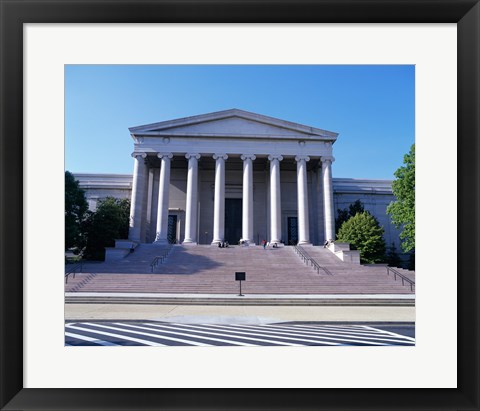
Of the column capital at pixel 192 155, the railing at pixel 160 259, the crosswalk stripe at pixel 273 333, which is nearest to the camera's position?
the crosswalk stripe at pixel 273 333

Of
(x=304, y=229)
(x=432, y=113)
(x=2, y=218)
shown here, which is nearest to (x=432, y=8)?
(x=432, y=113)

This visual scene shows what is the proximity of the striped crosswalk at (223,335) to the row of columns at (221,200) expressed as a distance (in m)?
31.6

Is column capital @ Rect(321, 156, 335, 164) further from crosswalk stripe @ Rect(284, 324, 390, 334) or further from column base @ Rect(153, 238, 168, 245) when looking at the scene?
crosswalk stripe @ Rect(284, 324, 390, 334)

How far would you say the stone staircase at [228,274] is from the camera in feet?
90.3

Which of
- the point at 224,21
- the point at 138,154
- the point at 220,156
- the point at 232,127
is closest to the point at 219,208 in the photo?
the point at 220,156

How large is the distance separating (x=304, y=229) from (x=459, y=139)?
4294 centimetres

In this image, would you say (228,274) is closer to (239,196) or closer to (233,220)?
(233,220)

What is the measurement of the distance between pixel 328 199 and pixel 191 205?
53.6 ft

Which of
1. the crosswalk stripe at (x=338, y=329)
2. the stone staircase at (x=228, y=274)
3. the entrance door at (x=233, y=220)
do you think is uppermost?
the entrance door at (x=233, y=220)

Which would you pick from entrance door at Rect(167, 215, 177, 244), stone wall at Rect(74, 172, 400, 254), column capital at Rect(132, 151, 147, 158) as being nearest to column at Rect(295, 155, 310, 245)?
stone wall at Rect(74, 172, 400, 254)

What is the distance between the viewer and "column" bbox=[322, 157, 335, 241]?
4828 cm

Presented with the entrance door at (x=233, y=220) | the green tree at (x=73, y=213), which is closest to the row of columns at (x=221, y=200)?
the entrance door at (x=233, y=220)

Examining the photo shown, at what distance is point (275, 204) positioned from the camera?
4772 centimetres

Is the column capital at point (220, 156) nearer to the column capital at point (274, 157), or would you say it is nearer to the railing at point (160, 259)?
the column capital at point (274, 157)
